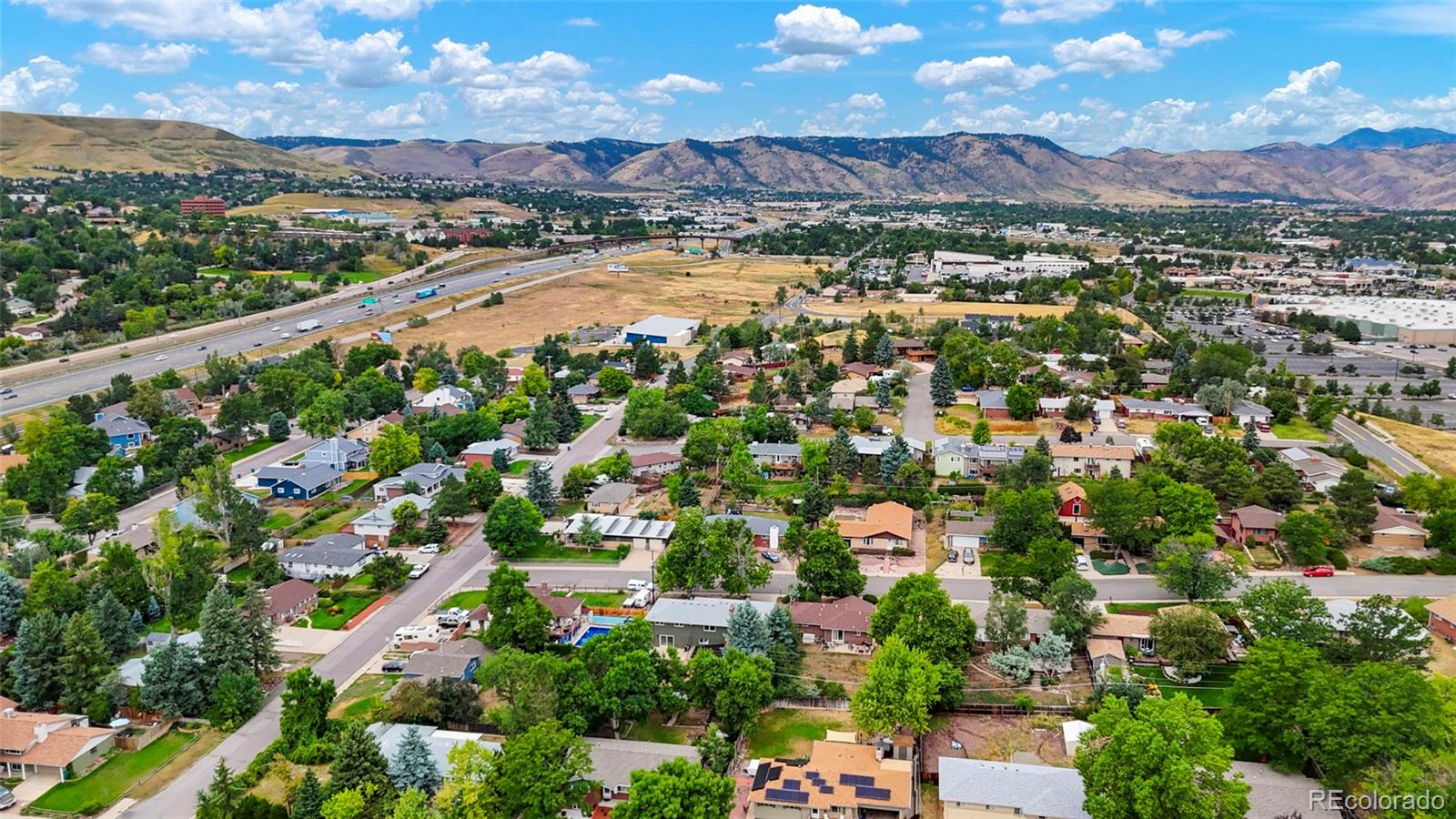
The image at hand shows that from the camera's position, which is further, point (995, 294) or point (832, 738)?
point (995, 294)

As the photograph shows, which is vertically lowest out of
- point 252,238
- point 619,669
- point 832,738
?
point 832,738

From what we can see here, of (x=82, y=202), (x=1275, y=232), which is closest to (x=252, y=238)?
(x=82, y=202)

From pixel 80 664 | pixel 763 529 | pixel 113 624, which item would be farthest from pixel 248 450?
pixel 763 529

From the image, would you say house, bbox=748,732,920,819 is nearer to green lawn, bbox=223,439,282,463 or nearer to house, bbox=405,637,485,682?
house, bbox=405,637,485,682

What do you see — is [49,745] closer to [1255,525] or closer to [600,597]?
[600,597]

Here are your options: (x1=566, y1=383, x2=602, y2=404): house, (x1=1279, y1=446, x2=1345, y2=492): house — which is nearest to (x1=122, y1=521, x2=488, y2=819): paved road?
(x1=566, y1=383, x2=602, y2=404): house

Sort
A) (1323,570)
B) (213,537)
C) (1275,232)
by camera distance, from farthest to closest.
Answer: (1275,232)
(213,537)
(1323,570)

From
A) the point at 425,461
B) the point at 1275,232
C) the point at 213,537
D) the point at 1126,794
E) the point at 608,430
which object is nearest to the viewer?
the point at 1126,794

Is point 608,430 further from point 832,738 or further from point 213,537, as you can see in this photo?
point 832,738
